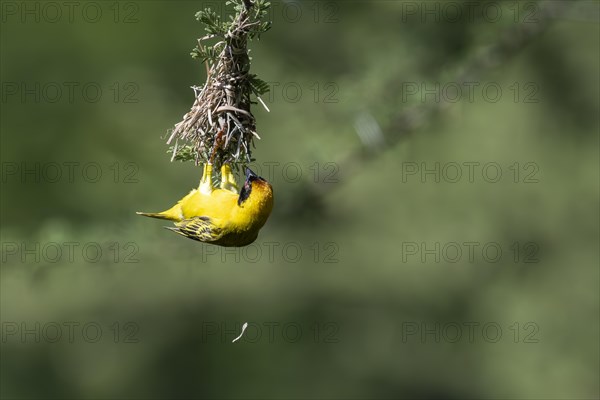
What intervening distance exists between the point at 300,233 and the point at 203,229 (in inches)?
171

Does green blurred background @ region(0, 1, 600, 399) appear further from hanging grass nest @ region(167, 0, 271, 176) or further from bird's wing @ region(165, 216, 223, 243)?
hanging grass nest @ region(167, 0, 271, 176)

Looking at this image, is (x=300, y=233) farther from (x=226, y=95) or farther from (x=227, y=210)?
(x=226, y=95)

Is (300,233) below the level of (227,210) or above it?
above

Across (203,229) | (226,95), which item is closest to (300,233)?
(203,229)

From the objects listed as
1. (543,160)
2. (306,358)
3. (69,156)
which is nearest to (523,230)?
(543,160)

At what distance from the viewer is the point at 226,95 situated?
362 centimetres

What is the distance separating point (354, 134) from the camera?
5.33 m

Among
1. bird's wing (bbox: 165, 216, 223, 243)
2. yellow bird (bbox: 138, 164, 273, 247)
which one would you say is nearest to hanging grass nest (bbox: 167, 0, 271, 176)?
yellow bird (bbox: 138, 164, 273, 247)

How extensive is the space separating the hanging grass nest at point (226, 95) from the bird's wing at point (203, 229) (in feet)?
0.97

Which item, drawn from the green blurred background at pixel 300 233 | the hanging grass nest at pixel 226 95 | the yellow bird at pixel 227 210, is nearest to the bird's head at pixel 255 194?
the yellow bird at pixel 227 210

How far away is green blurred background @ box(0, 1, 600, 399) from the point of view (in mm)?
7332

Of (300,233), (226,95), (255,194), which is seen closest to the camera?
(226,95)

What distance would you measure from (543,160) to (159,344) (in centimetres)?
540

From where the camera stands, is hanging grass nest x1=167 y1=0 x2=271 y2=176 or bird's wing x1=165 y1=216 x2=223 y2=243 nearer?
hanging grass nest x1=167 y1=0 x2=271 y2=176
